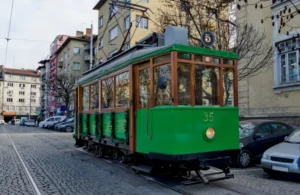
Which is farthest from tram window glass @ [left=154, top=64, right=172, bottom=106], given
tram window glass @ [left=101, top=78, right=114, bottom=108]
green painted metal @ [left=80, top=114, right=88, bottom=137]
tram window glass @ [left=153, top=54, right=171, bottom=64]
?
green painted metal @ [left=80, top=114, right=88, bottom=137]

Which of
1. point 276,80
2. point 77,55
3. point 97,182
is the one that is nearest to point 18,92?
point 77,55

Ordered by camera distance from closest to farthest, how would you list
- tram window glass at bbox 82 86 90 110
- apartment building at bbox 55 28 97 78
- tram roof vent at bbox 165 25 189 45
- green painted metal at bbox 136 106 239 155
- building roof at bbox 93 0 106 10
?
green painted metal at bbox 136 106 239 155 → tram roof vent at bbox 165 25 189 45 → tram window glass at bbox 82 86 90 110 → building roof at bbox 93 0 106 10 → apartment building at bbox 55 28 97 78

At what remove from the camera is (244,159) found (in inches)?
407

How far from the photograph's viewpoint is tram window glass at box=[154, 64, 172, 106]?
24.1 feet

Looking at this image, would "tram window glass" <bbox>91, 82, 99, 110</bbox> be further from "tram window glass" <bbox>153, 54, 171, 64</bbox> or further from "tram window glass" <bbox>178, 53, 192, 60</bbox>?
"tram window glass" <bbox>178, 53, 192, 60</bbox>

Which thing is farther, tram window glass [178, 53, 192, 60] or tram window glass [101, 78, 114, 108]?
tram window glass [101, 78, 114, 108]

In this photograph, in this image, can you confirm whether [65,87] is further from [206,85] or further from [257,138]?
[206,85]

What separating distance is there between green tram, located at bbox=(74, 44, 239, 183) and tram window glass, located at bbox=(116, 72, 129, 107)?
1.1 inches

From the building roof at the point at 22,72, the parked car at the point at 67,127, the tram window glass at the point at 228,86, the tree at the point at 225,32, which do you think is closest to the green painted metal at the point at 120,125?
the tram window glass at the point at 228,86

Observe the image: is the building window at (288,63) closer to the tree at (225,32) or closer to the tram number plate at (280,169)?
the tree at (225,32)

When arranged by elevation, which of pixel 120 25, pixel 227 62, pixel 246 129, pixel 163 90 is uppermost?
pixel 120 25

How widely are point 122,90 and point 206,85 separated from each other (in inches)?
107

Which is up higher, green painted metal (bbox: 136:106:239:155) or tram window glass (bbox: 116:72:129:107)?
tram window glass (bbox: 116:72:129:107)

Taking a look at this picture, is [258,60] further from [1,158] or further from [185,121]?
[1,158]
